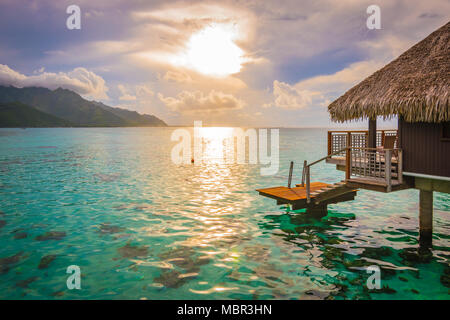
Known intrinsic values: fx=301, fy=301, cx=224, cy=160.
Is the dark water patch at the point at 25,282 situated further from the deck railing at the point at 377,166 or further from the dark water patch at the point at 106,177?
the dark water patch at the point at 106,177

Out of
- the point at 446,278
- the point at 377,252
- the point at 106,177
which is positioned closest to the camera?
the point at 446,278

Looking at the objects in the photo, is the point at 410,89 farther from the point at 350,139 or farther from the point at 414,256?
the point at 414,256

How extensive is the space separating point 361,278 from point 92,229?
1067cm

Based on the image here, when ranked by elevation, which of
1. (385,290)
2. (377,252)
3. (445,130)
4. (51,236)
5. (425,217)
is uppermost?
(445,130)

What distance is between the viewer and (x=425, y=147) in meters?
10.4

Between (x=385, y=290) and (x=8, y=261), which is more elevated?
(x=8, y=261)

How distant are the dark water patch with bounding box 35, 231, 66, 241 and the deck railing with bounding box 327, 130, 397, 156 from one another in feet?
40.2

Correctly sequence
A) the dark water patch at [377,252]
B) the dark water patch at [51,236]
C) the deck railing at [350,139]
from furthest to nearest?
the deck railing at [350,139] < the dark water patch at [51,236] < the dark water patch at [377,252]

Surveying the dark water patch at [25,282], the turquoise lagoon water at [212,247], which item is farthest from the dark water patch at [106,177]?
the dark water patch at [25,282]

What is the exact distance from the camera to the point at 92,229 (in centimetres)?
1312

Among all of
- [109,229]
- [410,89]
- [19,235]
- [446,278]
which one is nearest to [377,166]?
[410,89]

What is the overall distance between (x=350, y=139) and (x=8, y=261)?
1376 centimetres

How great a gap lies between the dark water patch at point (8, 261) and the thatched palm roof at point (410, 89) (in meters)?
13.0

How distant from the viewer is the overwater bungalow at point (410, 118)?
986cm
